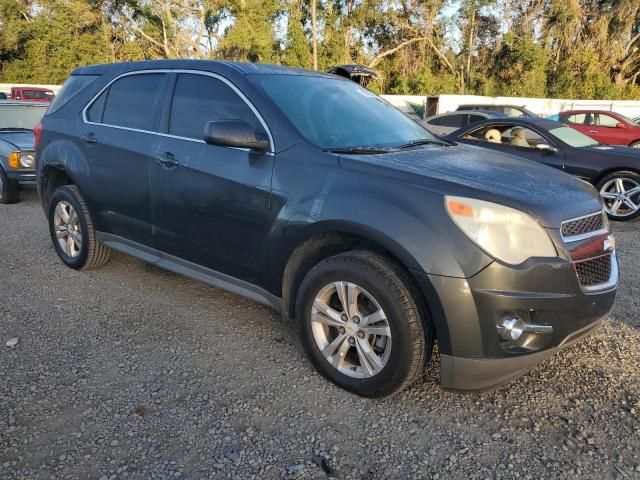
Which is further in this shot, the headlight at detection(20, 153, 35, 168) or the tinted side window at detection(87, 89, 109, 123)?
the headlight at detection(20, 153, 35, 168)

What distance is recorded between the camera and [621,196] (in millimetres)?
7332

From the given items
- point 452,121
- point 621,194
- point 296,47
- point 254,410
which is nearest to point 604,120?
point 452,121

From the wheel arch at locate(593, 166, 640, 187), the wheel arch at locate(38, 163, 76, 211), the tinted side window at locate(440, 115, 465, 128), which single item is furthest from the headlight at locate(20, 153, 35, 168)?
the tinted side window at locate(440, 115, 465, 128)

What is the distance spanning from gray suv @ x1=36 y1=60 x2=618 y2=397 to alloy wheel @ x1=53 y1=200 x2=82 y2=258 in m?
0.50

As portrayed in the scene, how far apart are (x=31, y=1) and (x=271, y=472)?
46.3 meters

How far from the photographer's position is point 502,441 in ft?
8.37

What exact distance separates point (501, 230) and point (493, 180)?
40cm

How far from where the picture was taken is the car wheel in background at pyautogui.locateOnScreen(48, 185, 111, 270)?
4539 mm

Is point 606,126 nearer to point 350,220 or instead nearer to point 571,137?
point 571,137

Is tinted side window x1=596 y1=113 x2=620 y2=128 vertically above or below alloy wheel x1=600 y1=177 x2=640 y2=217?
above

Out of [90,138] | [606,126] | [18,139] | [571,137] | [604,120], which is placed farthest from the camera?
[604,120]

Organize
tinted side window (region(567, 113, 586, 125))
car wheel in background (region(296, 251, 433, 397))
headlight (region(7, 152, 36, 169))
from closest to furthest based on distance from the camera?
car wheel in background (region(296, 251, 433, 397)) < headlight (region(7, 152, 36, 169)) < tinted side window (region(567, 113, 586, 125))

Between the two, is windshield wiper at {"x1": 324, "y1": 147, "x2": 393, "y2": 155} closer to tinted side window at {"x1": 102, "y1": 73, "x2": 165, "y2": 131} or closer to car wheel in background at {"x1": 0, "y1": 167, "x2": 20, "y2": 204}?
tinted side window at {"x1": 102, "y1": 73, "x2": 165, "y2": 131}

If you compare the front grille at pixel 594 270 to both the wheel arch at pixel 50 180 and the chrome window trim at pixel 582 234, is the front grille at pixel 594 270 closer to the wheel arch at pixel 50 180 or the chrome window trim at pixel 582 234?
the chrome window trim at pixel 582 234
